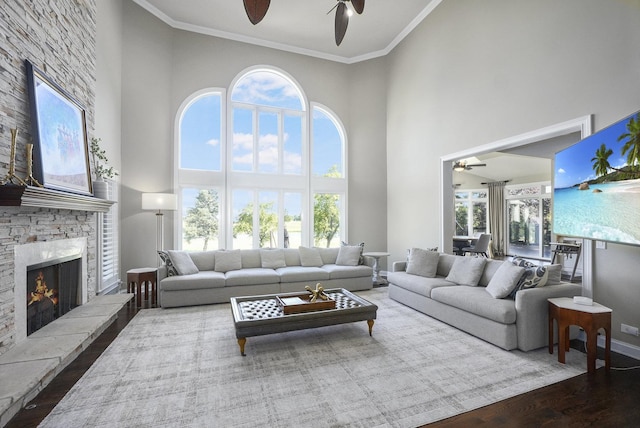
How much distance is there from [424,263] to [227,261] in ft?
11.0

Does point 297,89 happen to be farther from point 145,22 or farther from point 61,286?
point 61,286

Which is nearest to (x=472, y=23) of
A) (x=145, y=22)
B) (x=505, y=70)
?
(x=505, y=70)

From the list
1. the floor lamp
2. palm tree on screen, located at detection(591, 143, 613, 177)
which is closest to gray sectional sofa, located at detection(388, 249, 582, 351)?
palm tree on screen, located at detection(591, 143, 613, 177)

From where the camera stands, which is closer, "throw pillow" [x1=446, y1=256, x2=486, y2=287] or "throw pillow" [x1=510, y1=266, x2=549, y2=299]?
"throw pillow" [x1=510, y1=266, x2=549, y2=299]

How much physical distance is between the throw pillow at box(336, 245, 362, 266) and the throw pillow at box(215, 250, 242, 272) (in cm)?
190

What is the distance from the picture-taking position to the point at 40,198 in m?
2.57

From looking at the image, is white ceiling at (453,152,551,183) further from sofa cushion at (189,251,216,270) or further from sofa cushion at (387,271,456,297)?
sofa cushion at (189,251,216,270)

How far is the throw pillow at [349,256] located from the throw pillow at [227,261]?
1.90 meters

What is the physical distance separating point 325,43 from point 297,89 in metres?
1.17

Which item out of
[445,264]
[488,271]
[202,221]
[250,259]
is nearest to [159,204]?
[202,221]

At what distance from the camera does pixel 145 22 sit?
5.75m

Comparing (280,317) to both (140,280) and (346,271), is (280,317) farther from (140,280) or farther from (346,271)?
(140,280)

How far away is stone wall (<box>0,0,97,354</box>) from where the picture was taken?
2.47 meters

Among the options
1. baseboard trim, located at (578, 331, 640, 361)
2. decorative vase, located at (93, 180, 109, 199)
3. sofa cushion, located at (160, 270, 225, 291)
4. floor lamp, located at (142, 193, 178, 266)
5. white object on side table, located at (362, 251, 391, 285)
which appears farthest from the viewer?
white object on side table, located at (362, 251, 391, 285)
